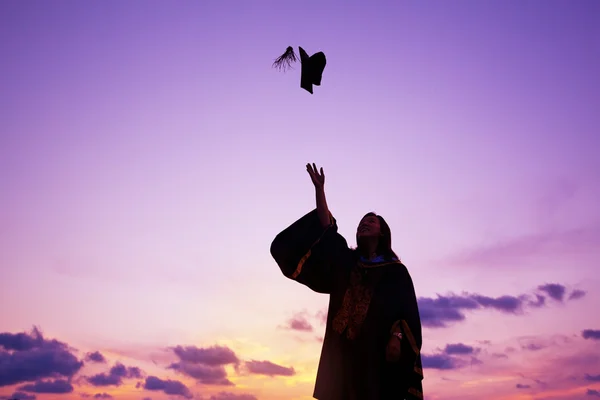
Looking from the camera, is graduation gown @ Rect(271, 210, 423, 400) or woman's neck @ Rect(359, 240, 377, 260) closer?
graduation gown @ Rect(271, 210, 423, 400)

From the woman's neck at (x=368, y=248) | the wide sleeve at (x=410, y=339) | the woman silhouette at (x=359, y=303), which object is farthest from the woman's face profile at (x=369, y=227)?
the wide sleeve at (x=410, y=339)

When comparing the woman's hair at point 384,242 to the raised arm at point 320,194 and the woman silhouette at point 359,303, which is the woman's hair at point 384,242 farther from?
the raised arm at point 320,194

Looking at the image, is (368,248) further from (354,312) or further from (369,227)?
(354,312)

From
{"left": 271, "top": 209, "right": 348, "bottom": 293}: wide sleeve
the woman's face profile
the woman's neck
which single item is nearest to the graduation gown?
{"left": 271, "top": 209, "right": 348, "bottom": 293}: wide sleeve

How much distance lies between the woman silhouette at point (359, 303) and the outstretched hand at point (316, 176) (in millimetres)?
15

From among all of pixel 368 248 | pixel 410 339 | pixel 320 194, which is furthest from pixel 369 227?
pixel 410 339

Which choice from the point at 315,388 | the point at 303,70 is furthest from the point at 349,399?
the point at 303,70

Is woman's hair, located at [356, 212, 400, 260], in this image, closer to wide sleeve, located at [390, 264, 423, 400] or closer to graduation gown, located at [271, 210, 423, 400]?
graduation gown, located at [271, 210, 423, 400]

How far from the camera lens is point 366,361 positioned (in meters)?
10.8

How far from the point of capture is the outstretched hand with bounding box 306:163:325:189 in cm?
1135

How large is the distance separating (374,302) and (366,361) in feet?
2.83

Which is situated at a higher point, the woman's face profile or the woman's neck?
the woman's face profile

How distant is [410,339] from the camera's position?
10.9m

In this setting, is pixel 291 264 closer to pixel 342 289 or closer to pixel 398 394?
pixel 342 289
